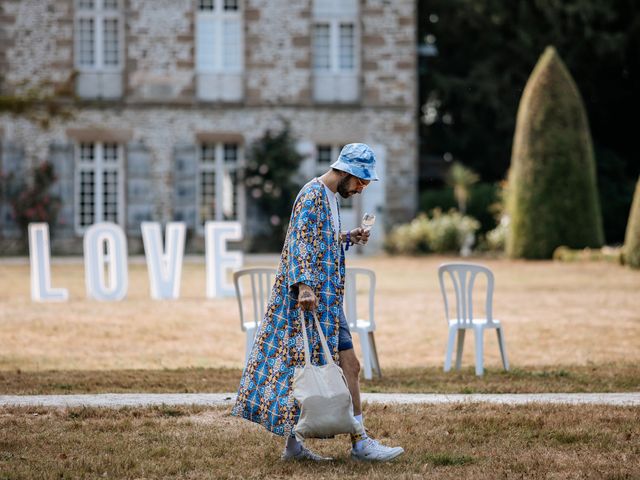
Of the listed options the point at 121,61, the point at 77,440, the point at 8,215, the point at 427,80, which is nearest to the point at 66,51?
the point at 121,61

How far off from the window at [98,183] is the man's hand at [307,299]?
18941 mm

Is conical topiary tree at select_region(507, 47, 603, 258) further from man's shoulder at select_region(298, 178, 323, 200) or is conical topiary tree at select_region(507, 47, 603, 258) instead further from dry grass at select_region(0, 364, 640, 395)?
man's shoulder at select_region(298, 178, 323, 200)

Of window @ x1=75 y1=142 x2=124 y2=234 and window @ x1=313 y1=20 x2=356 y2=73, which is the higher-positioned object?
window @ x1=313 y1=20 x2=356 y2=73

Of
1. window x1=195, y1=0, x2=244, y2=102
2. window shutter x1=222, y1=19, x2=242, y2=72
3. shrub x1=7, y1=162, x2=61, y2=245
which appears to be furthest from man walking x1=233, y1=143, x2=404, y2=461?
window shutter x1=222, y1=19, x2=242, y2=72

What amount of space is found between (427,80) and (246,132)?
21.6 ft

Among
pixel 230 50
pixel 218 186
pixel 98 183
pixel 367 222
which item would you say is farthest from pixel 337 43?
pixel 367 222

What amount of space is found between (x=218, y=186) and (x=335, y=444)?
18419mm

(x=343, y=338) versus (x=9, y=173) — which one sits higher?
(x=9, y=173)

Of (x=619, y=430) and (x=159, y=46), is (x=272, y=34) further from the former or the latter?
(x=619, y=430)

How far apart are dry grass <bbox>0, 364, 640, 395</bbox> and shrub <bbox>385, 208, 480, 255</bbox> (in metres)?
13.7

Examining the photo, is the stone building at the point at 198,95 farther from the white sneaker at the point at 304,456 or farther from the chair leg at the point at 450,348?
the white sneaker at the point at 304,456

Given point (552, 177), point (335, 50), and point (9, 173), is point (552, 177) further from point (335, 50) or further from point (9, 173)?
point (9, 173)

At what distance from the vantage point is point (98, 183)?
23.7 m

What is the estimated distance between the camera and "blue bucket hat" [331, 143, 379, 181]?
17.1 ft
